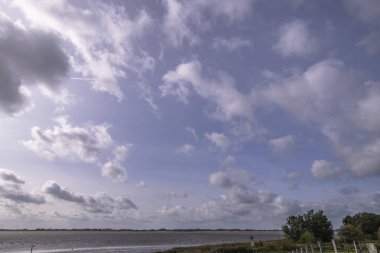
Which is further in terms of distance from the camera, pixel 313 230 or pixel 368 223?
pixel 368 223

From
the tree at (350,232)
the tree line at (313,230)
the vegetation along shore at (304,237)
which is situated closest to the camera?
the vegetation along shore at (304,237)

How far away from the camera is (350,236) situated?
8994cm

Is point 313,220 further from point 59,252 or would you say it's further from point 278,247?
point 59,252

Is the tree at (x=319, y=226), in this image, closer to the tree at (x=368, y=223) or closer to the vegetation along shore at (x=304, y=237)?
the vegetation along shore at (x=304, y=237)

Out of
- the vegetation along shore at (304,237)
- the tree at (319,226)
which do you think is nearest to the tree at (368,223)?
the vegetation along shore at (304,237)

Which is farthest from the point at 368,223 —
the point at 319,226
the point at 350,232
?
the point at 319,226

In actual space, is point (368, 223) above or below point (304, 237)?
above

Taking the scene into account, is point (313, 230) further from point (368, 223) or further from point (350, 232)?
point (368, 223)

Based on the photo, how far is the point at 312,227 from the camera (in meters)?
84.3

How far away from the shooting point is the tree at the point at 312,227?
83.4m

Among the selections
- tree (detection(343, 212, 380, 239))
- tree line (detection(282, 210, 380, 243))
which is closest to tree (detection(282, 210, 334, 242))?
tree line (detection(282, 210, 380, 243))

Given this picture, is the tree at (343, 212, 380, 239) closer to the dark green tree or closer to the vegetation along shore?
the vegetation along shore

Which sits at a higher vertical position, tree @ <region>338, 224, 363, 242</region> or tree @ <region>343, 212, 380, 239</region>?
tree @ <region>343, 212, 380, 239</region>

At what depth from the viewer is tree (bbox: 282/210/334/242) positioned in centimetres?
8344
